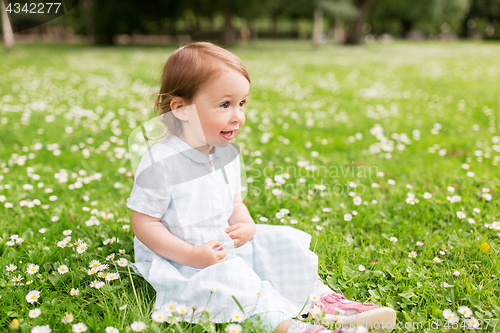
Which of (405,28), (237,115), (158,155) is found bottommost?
(405,28)

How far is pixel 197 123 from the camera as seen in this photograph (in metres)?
1.74

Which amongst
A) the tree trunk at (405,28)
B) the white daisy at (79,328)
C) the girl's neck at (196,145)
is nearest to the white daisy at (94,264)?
the white daisy at (79,328)

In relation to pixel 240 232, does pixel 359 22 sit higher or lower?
lower

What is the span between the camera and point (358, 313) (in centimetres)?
170

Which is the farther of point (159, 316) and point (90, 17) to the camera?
point (90, 17)

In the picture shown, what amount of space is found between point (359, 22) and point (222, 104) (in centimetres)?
3097

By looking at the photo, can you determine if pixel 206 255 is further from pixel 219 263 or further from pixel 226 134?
pixel 226 134

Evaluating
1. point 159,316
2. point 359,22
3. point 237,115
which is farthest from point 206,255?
point 359,22

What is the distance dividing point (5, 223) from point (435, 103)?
6887mm

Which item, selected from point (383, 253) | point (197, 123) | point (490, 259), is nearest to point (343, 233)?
point (383, 253)

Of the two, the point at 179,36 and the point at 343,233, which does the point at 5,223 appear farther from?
the point at 179,36

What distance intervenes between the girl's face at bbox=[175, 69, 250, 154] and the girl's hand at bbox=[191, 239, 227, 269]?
516 millimetres

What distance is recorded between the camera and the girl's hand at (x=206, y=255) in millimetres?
1691

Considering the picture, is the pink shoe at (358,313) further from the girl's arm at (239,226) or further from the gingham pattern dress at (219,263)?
the girl's arm at (239,226)
